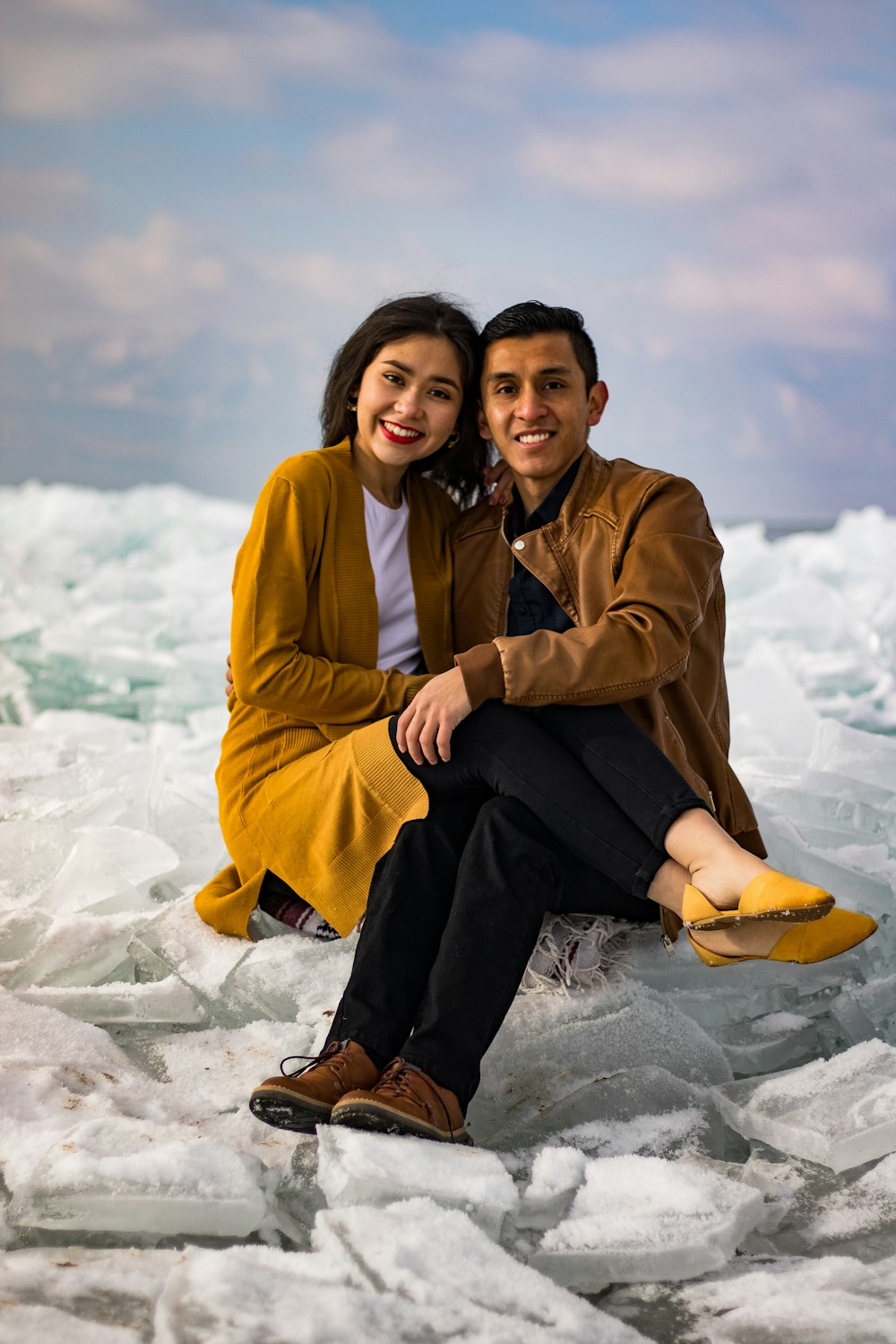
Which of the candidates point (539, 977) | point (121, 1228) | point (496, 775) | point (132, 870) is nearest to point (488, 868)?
point (496, 775)

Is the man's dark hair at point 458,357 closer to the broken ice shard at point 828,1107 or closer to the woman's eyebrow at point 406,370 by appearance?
the woman's eyebrow at point 406,370

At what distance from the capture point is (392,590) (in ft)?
7.49

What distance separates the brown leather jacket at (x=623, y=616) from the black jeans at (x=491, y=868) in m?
0.07

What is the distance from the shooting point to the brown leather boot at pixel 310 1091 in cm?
154

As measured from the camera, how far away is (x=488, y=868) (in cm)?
174

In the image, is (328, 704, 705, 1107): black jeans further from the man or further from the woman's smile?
the woman's smile

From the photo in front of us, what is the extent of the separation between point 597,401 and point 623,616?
598 millimetres

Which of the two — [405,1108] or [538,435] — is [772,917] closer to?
[405,1108]

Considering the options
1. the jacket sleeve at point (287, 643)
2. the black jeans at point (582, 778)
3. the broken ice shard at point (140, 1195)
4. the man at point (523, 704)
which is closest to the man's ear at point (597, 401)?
the man at point (523, 704)

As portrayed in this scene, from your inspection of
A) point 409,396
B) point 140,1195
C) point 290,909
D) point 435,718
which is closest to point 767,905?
point 435,718

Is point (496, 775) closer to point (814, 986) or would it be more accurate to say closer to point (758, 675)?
point (814, 986)

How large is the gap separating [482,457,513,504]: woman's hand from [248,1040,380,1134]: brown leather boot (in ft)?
3.78

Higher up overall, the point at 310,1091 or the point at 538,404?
the point at 538,404

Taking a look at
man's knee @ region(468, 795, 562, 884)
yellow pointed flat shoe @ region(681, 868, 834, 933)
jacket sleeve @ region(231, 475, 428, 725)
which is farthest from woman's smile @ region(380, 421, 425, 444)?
yellow pointed flat shoe @ region(681, 868, 834, 933)
